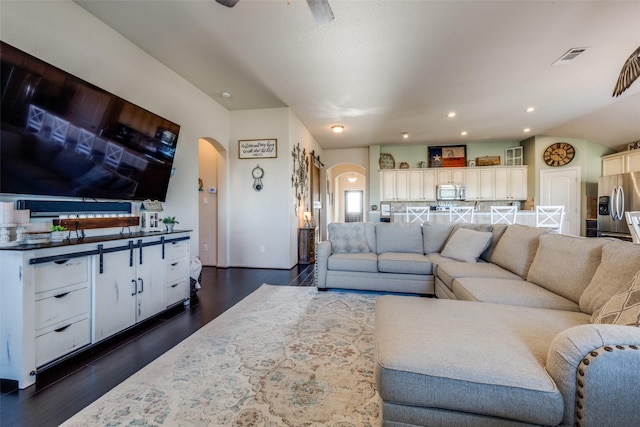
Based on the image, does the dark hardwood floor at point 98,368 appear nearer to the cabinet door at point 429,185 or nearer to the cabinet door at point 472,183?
the cabinet door at point 429,185

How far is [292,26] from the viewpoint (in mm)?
2555

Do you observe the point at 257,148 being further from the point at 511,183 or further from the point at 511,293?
the point at 511,183

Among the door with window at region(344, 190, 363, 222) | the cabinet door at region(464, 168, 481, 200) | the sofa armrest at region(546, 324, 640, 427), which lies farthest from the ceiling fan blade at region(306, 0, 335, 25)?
the door with window at region(344, 190, 363, 222)

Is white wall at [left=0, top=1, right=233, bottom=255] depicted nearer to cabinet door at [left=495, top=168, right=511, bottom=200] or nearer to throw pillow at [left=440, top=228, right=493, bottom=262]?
throw pillow at [left=440, top=228, right=493, bottom=262]

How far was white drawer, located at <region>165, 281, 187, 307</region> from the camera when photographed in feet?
8.94

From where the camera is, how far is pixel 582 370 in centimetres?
88

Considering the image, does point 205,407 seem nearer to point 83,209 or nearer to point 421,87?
point 83,209

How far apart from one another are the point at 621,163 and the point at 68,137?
30.4ft

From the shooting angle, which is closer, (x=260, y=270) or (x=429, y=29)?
(x=429, y=29)

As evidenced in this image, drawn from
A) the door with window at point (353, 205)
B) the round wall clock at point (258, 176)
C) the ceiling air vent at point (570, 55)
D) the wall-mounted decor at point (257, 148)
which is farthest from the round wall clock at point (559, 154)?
the door with window at point (353, 205)

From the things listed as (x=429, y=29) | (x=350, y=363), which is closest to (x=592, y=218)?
(x=429, y=29)

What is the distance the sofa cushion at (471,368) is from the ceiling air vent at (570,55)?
331cm

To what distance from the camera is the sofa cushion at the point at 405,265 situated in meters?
3.18

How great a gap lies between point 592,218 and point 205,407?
848 cm
